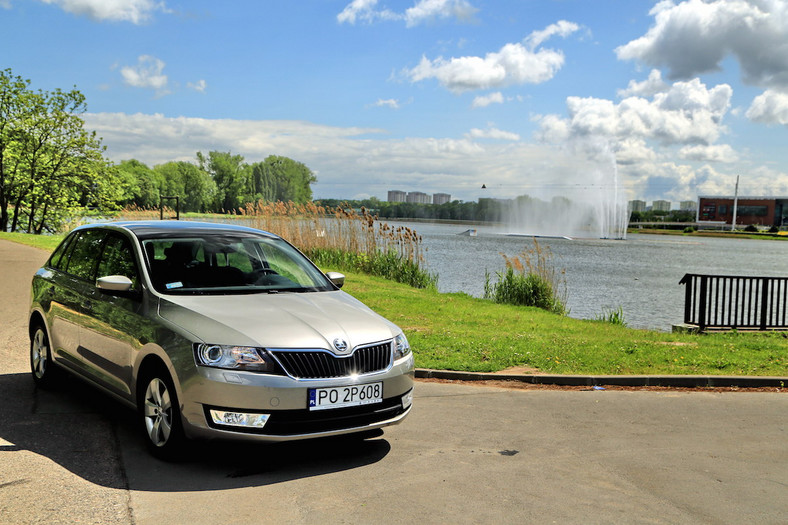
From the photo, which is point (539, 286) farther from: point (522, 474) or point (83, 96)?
point (83, 96)

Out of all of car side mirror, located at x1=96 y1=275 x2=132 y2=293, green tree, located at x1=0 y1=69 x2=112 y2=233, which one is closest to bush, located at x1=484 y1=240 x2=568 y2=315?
car side mirror, located at x1=96 y1=275 x2=132 y2=293

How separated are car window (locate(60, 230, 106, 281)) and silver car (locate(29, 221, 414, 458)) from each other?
0.8 inches

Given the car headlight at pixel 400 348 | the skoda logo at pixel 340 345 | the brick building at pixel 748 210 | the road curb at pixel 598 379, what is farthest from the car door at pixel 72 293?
the brick building at pixel 748 210

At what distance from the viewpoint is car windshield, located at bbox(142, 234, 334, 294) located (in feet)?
18.4

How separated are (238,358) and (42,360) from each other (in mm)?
3387

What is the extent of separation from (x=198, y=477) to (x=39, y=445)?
4.58ft

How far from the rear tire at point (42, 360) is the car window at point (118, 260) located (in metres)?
1.31

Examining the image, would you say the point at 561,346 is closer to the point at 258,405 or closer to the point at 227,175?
the point at 258,405

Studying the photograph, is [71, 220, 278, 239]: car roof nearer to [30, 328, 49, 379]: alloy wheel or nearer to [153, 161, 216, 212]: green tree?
[30, 328, 49, 379]: alloy wheel

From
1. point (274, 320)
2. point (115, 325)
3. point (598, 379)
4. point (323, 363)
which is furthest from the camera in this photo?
point (598, 379)

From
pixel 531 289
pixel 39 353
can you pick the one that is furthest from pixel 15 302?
pixel 531 289

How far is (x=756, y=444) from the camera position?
5.90 m

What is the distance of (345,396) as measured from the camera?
4.74m

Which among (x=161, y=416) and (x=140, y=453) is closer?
(x=161, y=416)
